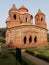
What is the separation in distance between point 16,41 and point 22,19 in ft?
21.8

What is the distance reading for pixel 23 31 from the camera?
3272cm

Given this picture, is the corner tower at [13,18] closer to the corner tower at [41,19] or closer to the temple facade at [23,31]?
the temple facade at [23,31]

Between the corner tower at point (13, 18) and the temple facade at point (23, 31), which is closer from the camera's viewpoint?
the temple facade at point (23, 31)

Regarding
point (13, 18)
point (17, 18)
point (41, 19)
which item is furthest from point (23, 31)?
point (41, 19)

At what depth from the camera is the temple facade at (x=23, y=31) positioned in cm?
3275

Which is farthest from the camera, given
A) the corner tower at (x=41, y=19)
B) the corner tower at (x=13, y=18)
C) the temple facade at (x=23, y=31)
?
the corner tower at (x=41, y=19)

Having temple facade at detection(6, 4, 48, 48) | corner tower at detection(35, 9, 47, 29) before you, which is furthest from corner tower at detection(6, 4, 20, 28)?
corner tower at detection(35, 9, 47, 29)

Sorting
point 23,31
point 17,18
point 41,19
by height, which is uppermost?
point 17,18

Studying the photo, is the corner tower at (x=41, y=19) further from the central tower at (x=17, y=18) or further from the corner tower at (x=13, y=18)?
the corner tower at (x=13, y=18)

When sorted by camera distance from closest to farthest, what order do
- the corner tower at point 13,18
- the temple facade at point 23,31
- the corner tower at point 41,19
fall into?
the temple facade at point 23,31 → the corner tower at point 13,18 → the corner tower at point 41,19

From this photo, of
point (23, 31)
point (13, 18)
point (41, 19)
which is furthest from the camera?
point (41, 19)

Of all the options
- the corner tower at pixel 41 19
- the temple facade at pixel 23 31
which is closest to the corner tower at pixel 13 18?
the temple facade at pixel 23 31

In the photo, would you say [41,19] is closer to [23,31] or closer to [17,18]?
[17,18]

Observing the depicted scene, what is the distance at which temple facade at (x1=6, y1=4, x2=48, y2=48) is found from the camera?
32750mm
